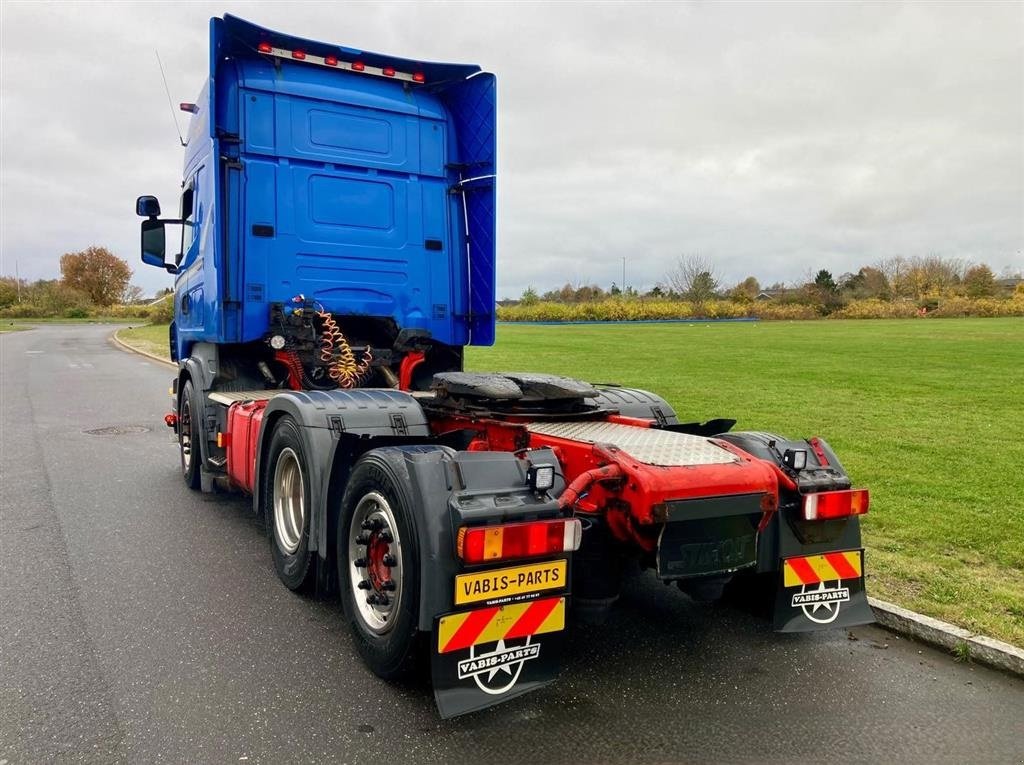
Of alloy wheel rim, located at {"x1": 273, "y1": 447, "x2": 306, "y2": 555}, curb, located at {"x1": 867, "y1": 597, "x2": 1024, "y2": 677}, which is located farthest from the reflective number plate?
curb, located at {"x1": 867, "y1": 597, "x2": 1024, "y2": 677}

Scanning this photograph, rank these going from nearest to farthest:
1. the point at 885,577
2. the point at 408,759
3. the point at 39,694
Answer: the point at 408,759, the point at 39,694, the point at 885,577

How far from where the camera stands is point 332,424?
4.39m

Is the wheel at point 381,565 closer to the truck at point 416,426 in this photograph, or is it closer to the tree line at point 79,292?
the truck at point 416,426

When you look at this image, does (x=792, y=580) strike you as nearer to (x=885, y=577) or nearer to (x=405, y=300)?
(x=885, y=577)

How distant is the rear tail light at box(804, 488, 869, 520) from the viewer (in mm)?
3617

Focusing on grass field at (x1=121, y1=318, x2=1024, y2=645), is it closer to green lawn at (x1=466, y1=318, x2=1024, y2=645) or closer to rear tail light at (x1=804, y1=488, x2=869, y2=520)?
green lawn at (x1=466, y1=318, x2=1024, y2=645)

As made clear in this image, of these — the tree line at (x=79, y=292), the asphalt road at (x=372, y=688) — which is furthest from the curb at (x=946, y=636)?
the tree line at (x=79, y=292)

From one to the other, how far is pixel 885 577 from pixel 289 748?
354 centimetres

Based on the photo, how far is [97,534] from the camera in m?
5.84

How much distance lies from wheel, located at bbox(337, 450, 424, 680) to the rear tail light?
70.8 inches

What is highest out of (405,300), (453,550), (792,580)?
(405,300)

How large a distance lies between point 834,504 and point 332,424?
2591mm

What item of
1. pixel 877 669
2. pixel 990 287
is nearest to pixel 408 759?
pixel 877 669

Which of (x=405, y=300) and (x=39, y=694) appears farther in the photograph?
(x=405, y=300)
